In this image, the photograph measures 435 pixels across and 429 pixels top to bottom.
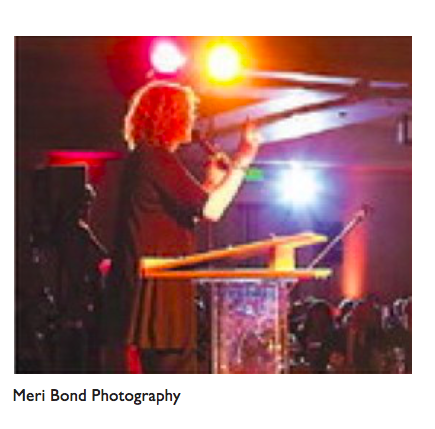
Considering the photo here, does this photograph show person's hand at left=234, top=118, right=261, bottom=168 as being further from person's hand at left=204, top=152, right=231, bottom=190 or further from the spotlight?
the spotlight

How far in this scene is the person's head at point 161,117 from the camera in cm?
259

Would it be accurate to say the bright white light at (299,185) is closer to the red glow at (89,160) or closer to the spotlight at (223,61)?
the red glow at (89,160)

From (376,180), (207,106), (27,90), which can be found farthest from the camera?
(376,180)

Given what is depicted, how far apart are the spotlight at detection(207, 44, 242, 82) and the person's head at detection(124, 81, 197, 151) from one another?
0.83 feet

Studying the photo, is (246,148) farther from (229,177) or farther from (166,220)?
(166,220)

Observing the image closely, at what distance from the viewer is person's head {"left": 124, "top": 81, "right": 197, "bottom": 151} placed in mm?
2590

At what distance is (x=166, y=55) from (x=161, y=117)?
271 millimetres

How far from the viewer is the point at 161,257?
2471 mm

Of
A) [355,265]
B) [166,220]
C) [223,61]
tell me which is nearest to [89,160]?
[223,61]

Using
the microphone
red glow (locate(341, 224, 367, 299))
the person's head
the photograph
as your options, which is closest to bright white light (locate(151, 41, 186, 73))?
the photograph
